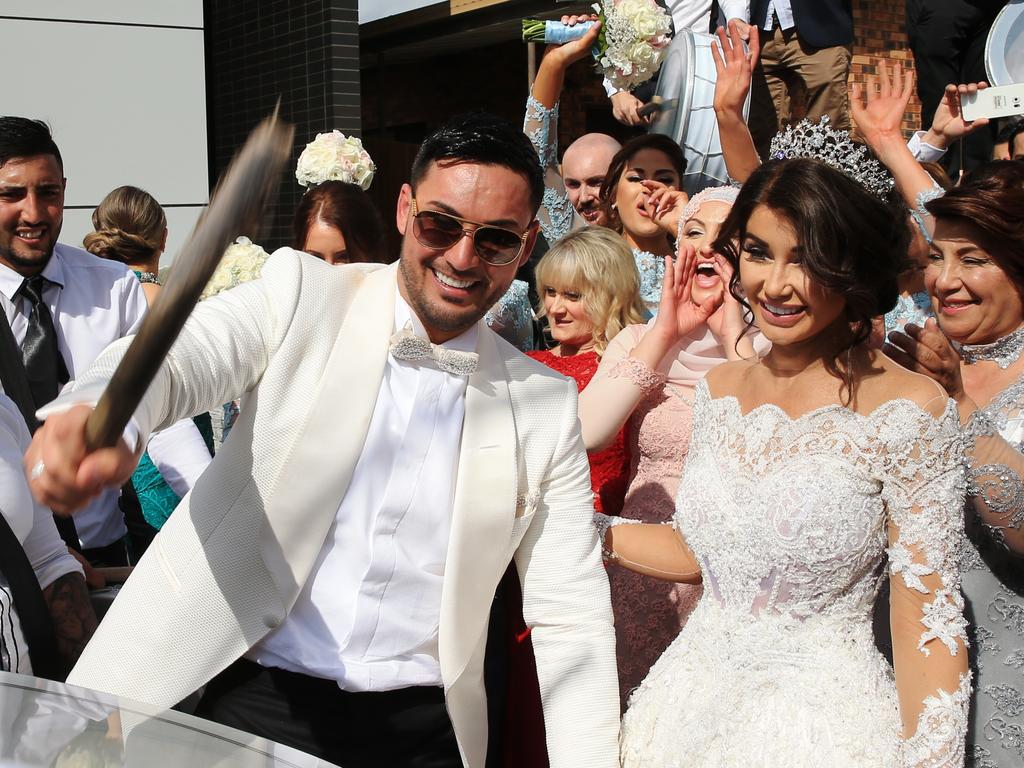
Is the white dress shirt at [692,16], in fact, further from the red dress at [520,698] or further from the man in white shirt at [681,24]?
the red dress at [520,698]

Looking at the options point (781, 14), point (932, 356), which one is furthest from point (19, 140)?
point (932, 356)

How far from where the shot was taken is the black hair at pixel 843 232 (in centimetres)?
243

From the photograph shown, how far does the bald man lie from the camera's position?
203 inches

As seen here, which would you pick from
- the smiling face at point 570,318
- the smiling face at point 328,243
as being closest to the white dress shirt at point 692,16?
the smiling face at point 570,318

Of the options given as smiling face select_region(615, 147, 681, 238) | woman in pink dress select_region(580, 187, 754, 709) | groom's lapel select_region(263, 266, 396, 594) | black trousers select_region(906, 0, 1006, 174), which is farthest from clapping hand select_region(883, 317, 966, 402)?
black trousers select_region(906, 0, 1006, 174)

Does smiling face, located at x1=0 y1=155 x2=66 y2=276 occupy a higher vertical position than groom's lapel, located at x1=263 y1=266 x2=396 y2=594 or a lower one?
higher

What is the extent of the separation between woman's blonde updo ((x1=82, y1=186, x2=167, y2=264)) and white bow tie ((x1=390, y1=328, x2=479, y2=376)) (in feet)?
12.7

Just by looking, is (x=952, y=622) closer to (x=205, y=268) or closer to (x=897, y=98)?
(x=205, y=268)

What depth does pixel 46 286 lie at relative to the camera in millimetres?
4469

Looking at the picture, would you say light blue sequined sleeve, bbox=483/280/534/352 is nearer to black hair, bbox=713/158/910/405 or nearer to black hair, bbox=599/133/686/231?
black hair, bbox=599/133/686/231

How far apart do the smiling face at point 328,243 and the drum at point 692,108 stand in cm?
152

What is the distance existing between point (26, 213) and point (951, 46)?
4198 millimetres

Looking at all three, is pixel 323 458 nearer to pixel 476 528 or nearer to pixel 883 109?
pixel 476 528

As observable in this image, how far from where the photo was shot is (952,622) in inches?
89.0
